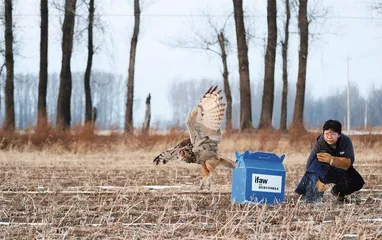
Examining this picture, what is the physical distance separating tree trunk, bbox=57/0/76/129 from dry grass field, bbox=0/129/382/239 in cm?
833

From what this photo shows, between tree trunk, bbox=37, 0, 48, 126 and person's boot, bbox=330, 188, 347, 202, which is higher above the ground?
tree trunk, bbox=37, 0, 48, 126

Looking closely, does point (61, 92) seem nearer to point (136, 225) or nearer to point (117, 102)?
point (136, 225)

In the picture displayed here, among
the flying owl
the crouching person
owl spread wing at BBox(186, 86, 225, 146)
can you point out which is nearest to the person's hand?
the crouching person

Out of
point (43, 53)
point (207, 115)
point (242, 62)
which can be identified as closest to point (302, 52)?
point (242, 62)

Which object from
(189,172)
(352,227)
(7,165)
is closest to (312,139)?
(189,172)

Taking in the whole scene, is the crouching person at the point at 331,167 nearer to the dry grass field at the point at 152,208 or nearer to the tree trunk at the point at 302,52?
the dry grass field at the point at 152,208

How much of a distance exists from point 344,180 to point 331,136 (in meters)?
0.65

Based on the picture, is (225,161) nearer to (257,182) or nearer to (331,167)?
(257,182)

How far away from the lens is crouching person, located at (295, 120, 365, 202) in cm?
752

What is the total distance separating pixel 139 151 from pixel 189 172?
21.8 feet

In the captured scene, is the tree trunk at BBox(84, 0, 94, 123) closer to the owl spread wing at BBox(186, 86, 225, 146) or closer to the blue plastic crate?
the owl spread wing at BBox(186, 86, 225, 146)

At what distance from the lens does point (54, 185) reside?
9.23 meters

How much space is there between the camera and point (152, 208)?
22.6ft

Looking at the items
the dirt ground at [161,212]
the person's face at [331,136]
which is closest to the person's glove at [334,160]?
the person's face at [331,136]
